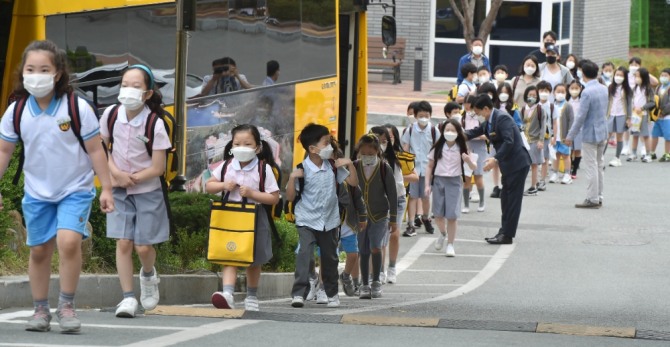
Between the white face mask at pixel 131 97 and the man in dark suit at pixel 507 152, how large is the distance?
7361mm

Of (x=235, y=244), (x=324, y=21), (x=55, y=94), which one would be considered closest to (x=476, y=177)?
(x=324, y=21)

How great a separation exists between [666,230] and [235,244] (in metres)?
8.91

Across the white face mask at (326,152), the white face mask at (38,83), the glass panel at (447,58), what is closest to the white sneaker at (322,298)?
the white face mask at (326,152)

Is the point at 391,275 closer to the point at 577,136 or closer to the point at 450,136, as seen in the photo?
the point at 450,136

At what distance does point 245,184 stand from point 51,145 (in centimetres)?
230

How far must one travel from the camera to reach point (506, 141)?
15.6 metres

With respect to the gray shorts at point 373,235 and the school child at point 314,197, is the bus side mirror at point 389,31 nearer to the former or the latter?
the gray shorts at point 373,235

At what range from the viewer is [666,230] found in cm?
1733

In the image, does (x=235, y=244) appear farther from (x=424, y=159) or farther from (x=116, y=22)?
(x=424, y=159)

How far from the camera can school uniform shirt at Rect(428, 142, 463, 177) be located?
14859mm

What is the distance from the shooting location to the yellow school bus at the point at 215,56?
11.0 metres

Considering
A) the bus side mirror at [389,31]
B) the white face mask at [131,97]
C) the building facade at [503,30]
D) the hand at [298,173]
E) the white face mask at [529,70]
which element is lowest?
the hand at [298,173]

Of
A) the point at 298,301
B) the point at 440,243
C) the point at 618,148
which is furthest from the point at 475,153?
the point at 298,301

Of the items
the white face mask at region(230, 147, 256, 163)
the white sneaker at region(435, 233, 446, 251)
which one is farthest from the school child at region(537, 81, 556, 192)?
the white face mask at region(230, 147, 256, 163)
